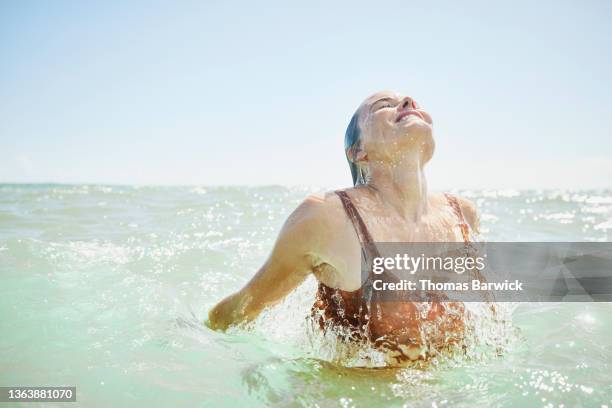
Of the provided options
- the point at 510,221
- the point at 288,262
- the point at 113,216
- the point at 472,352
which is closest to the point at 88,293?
the point at 288,262

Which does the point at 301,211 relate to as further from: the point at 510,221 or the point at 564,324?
the point at 510,221

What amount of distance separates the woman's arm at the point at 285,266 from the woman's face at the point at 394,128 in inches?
18.0

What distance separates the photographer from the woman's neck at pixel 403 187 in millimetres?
2127

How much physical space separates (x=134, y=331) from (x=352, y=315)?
1538 millimetres

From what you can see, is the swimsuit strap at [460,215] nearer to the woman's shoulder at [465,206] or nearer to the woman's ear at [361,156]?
the woman's shoulder at [465,206]

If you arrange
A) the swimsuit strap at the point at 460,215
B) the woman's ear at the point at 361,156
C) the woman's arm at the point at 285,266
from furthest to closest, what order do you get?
the swimsuit strap at the point at 460,215 < the woman's ear at the point at 361,156 < the woman's arm at the point at 285,266

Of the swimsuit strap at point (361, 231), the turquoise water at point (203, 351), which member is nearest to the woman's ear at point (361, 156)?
the swimsuit strap at point (361, 231)

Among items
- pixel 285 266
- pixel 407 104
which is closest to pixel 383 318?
pixel 285 266

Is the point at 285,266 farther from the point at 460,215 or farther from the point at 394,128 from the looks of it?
the point at 460,215

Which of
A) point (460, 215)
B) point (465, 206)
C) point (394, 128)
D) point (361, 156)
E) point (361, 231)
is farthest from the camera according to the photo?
point (465, 206)

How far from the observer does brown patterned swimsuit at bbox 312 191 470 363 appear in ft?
6.47

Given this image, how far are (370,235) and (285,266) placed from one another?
42 cm

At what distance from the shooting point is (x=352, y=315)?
211 centimetres

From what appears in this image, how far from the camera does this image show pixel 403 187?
7.00 ft
